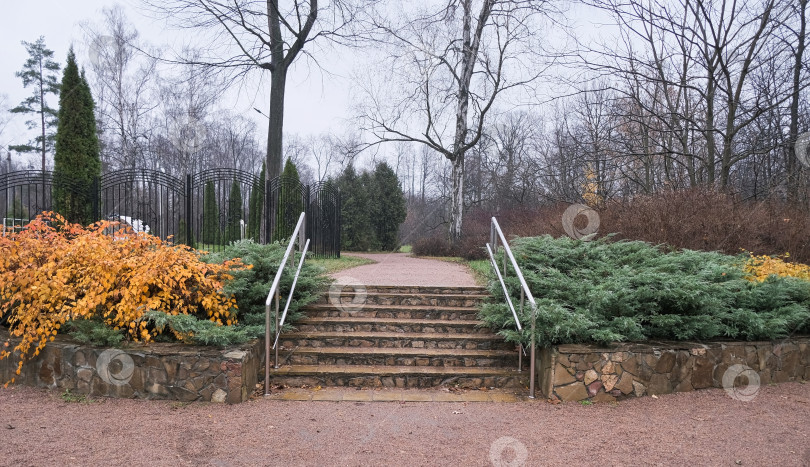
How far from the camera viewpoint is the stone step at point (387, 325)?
19.0ft

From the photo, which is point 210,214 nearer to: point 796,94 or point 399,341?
point 399,341

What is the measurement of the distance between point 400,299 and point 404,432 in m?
2.84

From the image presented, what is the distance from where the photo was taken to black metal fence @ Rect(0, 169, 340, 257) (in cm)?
941

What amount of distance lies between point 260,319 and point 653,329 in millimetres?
4004

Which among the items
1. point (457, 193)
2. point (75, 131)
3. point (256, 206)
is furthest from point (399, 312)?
point (75, 131)

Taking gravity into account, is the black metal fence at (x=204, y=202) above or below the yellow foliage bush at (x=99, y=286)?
above

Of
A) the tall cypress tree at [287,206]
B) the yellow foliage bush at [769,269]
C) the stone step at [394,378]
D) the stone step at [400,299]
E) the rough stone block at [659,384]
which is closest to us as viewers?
the rough stone block at [659,384]

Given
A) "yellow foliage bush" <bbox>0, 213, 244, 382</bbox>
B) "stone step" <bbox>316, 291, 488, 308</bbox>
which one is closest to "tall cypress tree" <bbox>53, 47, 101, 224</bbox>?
"yellow foliage bush" <bbox>0, 213, 244, 382</bbox>

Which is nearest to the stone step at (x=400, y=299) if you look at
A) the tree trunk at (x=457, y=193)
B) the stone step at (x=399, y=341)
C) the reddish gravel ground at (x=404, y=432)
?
the stone step at (x=399, y=341)

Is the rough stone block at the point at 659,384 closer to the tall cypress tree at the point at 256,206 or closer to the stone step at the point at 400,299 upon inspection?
the stone step at the point at 400,299

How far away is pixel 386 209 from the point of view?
2419 centimetres

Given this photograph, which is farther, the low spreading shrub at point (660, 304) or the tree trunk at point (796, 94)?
the tree trunk at point (796, 94)

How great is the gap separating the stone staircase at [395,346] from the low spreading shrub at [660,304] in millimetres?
405

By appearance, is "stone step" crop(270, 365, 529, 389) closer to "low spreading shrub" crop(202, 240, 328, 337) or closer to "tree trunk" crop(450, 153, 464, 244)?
"low spreading shrub" crop(202, 240, 328, 337)
